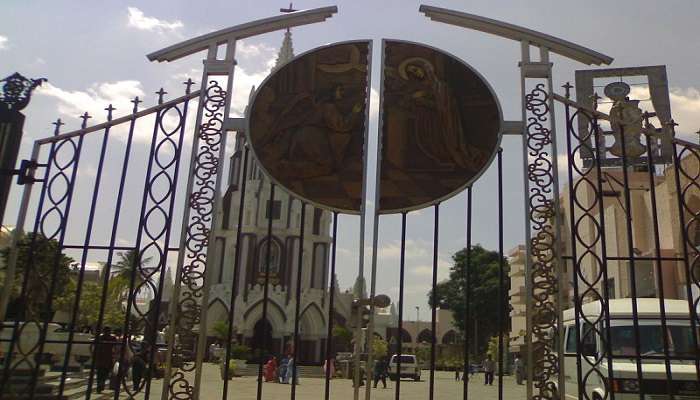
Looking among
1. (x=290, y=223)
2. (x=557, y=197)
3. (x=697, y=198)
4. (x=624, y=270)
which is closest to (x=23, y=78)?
(x=557, y=197)

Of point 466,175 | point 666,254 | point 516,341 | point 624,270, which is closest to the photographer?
point 466,175

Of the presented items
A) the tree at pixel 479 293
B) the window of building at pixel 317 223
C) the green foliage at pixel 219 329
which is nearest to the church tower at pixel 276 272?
the window of building at pixel 317 223

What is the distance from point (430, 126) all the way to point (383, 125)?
1.77 ft

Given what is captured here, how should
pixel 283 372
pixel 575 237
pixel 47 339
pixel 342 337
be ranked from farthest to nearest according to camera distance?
pixel 342 337 → pixel 283 372 → pixel 47 339 → pixel 575 237

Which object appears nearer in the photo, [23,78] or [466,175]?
[23,78]

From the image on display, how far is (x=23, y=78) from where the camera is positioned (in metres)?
5.81

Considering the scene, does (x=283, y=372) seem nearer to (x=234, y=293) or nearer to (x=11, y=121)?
(x=234, y=293)

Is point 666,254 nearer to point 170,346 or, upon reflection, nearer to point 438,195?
point 438,195

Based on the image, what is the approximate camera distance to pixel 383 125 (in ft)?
21.0

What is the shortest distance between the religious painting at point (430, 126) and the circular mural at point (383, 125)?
0.4 inches

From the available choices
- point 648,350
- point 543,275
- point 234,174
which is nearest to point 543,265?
point 543,275

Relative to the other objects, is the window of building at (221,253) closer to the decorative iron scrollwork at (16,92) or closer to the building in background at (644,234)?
the building in background at (644,234)

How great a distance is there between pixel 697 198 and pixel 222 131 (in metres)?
16.0

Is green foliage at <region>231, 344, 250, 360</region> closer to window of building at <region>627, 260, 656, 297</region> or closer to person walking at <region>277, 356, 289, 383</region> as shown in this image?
person walking at <region>277, 356, 289, 383</region>
